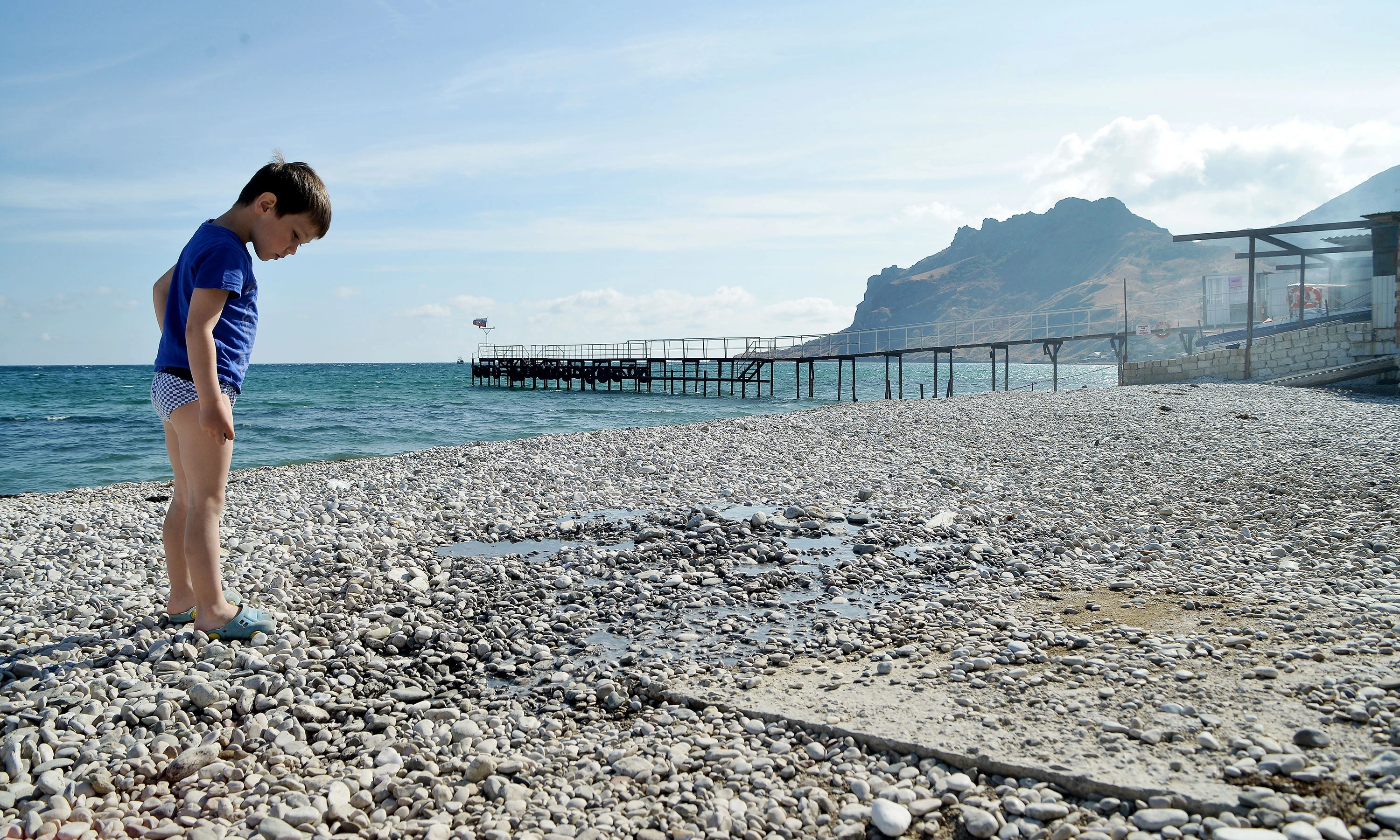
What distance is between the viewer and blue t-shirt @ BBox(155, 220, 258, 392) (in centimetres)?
279

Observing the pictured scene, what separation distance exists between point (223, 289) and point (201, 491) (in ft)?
2.56

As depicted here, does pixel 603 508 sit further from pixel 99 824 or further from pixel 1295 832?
pixel 1295 832

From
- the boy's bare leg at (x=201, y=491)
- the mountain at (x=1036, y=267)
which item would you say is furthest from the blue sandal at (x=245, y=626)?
the mountain at (x=1036, y=267)

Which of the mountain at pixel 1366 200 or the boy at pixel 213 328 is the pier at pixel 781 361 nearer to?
the boy at pixel 213 328

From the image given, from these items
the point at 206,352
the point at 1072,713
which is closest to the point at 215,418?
the point at 206,352

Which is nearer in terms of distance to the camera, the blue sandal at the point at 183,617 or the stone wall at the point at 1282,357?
the blue sandal at the point at 183,617

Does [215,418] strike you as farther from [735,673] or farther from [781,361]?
[781,361]

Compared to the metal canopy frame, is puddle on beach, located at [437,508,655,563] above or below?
below

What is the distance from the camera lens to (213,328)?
9.23 feet

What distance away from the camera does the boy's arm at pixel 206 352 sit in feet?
8.96

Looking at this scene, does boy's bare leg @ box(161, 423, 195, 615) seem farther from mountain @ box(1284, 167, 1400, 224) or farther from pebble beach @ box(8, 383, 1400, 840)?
mountain @ box(1284, 167, 1400, 224)

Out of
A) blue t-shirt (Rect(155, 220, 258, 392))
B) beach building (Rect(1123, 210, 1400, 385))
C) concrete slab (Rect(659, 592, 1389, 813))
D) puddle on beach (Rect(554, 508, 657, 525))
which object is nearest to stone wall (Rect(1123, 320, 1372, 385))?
beach building (Rect(1123, 210, 1400, 385))

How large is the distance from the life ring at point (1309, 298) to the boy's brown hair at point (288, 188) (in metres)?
33.0

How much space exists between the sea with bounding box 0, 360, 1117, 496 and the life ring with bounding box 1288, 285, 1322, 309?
6557mm
